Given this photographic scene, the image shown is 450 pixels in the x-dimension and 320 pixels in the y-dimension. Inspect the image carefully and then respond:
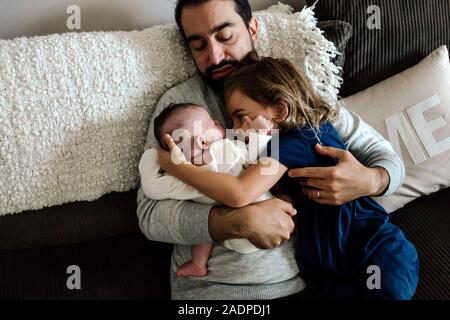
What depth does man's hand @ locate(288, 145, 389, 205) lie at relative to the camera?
108cm

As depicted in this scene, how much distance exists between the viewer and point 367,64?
1518 millimetres

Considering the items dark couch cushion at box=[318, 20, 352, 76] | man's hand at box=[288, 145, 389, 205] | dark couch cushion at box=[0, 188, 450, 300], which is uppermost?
dark couch cushion at box=[318, 20, 352, 76]

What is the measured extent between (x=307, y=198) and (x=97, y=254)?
24.4 inches

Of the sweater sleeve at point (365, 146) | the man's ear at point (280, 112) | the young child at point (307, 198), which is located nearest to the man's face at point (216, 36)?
the young child at point (307, 198)

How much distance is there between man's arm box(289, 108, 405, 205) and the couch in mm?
265

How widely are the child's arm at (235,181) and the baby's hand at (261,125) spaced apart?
0.27ft

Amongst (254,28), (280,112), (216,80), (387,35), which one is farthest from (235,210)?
(387,35)

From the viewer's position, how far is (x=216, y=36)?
1253mm

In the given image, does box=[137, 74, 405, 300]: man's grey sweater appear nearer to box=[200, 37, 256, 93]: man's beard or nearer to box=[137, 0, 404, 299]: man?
box=[137, 0, 404, 299]: man

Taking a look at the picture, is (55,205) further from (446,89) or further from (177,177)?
(446,89)

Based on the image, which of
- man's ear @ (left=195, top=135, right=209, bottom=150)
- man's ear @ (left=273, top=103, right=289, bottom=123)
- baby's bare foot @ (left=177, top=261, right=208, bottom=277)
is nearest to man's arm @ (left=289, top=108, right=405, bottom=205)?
man's ear @ (left=273, top=103, right=289, bottom=123)

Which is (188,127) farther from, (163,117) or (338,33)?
(338,33)
